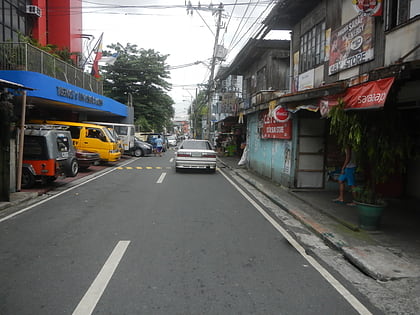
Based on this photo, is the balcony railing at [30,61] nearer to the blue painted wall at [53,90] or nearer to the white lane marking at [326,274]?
the blue painted wall at [53,90]

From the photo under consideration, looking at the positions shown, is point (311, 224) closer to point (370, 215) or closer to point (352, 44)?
point (370, 215)

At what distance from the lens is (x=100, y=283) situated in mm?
4051

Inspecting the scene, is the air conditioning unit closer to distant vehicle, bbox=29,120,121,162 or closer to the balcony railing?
the balcony railing

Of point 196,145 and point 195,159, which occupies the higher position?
point 196,145

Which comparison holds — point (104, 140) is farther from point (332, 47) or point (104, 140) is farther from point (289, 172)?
point (332, 47)

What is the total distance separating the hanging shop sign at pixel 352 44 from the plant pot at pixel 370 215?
3878 millimetres

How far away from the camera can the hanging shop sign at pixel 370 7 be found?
779cm

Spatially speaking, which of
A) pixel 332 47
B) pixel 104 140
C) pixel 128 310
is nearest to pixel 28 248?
pixel 128 310

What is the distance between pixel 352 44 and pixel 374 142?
398cm

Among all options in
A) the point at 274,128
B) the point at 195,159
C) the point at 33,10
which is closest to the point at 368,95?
the point at 274,128

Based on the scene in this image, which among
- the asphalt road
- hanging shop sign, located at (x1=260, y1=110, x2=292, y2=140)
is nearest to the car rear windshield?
hanging shop sign, located at (x1=260, y1=110, x2=292, y2=140)

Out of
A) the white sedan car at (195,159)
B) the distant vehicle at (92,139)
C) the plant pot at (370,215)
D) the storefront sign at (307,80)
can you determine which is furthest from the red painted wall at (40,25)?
the plant pot at (370,215)

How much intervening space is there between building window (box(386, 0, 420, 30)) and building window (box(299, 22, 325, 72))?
132 inches

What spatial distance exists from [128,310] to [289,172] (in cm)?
890
